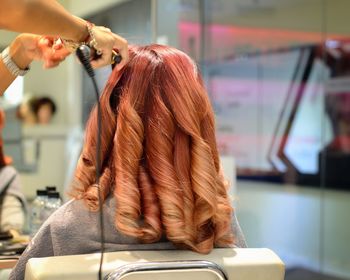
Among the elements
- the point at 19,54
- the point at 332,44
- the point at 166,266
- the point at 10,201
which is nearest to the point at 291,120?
the point at 332,44

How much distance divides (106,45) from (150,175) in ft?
1.01

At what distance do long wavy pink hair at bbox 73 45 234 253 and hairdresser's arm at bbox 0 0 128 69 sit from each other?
12 centimetres

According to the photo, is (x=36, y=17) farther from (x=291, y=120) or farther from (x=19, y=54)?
(x=291, y=120)

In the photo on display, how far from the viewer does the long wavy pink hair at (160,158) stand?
48.2 inches

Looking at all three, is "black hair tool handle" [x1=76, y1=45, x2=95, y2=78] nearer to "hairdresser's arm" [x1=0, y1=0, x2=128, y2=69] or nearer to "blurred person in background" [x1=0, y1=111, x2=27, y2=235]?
"hairdresser's arm" [x1=0, y1=0, x2=128, y2=69]

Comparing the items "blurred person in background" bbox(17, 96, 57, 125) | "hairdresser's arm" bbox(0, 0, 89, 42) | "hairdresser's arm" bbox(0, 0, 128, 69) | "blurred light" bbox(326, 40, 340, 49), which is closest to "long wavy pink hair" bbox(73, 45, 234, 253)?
"hairdresser's arm" bbox(0, 0, 128, 69)

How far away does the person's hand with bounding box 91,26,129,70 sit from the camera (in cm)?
122

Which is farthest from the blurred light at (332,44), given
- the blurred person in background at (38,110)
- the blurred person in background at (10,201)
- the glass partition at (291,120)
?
the blurred person in background at (10,201)

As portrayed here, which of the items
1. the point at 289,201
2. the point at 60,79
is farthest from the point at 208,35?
the point at 60,79

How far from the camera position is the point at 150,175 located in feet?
4.12

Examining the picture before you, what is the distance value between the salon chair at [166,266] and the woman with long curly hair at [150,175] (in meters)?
0.05

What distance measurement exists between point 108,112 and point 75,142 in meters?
3.32

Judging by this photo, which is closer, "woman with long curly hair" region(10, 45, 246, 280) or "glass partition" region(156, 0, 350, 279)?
"woman with long curly hair" region(10, 45, 246, 280)

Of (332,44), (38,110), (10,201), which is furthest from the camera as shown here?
(38,110)
